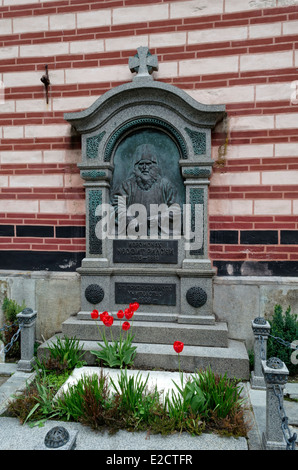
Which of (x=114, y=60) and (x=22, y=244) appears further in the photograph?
(x=22, y=244)

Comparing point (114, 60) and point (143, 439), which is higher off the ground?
point (114, 60)

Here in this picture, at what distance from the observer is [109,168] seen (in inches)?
198

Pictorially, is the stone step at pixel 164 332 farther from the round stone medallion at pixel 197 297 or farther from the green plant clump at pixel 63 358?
the green plant clump at pixel 63 358

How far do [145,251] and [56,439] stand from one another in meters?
3.03

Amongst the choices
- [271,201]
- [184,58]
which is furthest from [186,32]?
[271,201]

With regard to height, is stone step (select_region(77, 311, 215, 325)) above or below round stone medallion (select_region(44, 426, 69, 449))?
above

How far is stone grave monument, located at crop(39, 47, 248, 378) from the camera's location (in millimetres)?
4766

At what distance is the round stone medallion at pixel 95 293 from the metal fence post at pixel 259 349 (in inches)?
88.3

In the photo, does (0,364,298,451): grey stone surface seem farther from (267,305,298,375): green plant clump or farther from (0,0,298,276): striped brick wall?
(0,0,298,276): striped brick wall

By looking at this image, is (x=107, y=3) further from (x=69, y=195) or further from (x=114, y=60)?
(x=69, y=195)

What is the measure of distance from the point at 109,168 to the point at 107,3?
2604 millimetres

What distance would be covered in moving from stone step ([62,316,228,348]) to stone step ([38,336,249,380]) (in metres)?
0.11

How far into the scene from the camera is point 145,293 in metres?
5.00

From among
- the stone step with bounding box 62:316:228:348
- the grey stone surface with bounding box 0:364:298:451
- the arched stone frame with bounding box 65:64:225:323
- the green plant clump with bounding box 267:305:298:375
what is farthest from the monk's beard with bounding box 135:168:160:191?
the grey stone surface with bounding box 0:364:298:451
